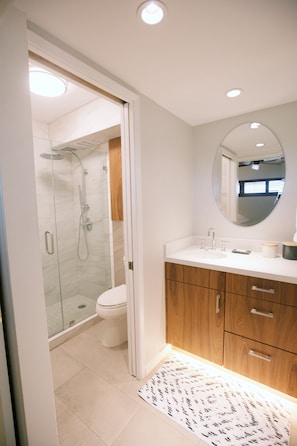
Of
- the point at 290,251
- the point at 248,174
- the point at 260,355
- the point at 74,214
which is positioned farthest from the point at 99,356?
the point at 248,174

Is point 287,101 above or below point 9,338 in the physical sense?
above

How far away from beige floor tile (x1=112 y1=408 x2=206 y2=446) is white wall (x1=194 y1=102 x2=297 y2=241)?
5.24ft

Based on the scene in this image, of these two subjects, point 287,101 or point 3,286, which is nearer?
point 3,286

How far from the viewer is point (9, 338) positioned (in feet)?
2.93

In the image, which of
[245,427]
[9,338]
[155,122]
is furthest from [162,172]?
[245,427]

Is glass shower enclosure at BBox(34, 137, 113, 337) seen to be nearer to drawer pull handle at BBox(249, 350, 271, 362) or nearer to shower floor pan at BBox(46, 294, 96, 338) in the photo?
shower floor pan at BBox(46, 294, 96, 338)

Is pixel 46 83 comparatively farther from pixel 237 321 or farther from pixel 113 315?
pixel 237 321

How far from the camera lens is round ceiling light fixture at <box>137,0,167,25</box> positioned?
845mm

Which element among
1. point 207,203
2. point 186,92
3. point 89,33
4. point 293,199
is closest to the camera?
point 89,33

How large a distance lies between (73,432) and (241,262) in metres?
1.60

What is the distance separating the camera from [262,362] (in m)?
1.45

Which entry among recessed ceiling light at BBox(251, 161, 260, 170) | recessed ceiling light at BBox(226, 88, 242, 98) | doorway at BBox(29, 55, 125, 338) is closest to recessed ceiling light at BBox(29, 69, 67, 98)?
doorway at BBox(29, 55, 125, 338)

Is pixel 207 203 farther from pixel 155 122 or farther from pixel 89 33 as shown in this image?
pixel 89 33

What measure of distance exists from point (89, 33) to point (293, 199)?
6.26 feet
